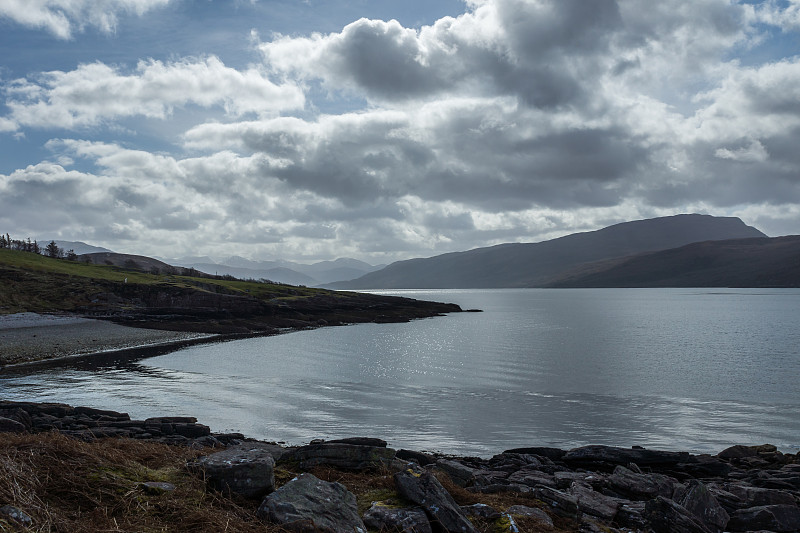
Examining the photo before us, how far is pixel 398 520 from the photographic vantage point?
28.0ft

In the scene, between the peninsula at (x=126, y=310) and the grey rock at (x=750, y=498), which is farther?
the peninsula at (x=126, y=310)

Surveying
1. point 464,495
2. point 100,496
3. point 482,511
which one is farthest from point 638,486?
point 100,496

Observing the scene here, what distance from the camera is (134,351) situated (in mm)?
59594

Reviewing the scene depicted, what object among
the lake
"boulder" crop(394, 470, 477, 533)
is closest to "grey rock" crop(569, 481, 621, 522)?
"boulder" crop(394, 470, 477, 533)

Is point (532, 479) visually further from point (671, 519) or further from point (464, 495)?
point (464, 495)

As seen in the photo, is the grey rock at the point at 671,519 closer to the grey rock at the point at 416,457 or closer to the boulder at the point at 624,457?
the grey rock at the point at 416,457

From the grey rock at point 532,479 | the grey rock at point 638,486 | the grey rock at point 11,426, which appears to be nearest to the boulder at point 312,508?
the grey rock at point 532,479

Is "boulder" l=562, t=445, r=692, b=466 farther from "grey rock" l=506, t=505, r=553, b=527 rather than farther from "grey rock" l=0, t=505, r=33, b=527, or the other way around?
"grey rock" l=0, t=505, r=33, b=527

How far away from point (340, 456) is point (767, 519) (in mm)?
10492

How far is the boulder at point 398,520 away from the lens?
8359 mm

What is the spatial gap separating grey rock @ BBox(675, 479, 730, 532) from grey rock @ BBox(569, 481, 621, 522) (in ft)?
5.16

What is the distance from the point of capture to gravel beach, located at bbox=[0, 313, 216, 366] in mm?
52938

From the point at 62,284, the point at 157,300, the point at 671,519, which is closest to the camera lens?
the point at 671,519

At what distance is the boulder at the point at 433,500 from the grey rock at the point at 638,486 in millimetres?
7339
